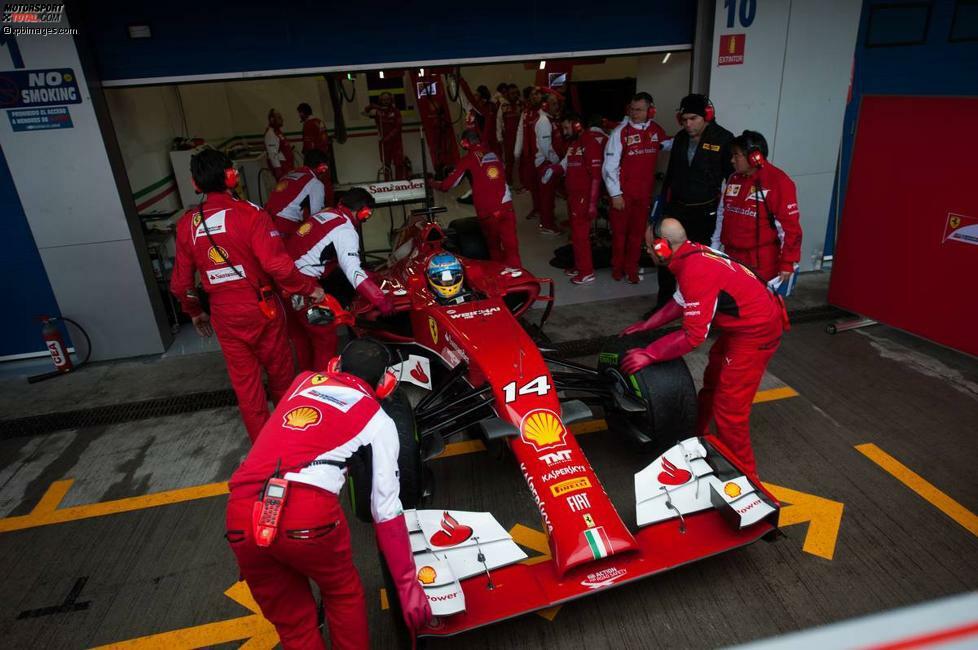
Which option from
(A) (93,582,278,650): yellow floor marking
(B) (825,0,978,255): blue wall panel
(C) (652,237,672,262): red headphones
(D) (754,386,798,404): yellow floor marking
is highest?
(B) (825,0,978,255): blue wall panel

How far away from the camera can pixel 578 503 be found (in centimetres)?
295

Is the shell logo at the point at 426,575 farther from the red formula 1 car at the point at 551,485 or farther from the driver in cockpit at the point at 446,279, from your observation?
the driver in cockpit at the point at 446,279

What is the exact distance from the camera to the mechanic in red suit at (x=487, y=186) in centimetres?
673

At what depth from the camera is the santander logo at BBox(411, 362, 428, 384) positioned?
4809 mm

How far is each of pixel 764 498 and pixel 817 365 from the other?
111 inches

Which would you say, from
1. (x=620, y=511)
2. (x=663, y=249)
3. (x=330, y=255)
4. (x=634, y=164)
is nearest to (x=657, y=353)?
(x=663, y=249)

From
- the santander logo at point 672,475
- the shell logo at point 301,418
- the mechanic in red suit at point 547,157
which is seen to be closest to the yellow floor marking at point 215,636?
the shell logo at point 301,418

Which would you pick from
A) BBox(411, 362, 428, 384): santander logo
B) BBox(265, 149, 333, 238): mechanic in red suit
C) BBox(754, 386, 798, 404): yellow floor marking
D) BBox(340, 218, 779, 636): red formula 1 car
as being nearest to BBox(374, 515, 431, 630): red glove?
BBox(340, 218, 779, 636): red formula 1 car

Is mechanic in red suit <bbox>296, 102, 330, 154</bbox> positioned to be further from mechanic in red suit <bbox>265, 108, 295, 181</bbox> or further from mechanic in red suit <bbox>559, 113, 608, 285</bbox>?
mechanic in red suit <bbox>559, 113, 608, 285</bbox>

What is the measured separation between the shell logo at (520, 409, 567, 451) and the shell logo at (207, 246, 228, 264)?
7.25 feet

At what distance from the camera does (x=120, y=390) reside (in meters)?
5.59

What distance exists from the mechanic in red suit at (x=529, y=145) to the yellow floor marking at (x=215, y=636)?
26.7 ft

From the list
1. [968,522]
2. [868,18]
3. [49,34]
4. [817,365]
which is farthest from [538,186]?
[968,522]

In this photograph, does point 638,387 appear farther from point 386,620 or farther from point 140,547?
point 140,547
